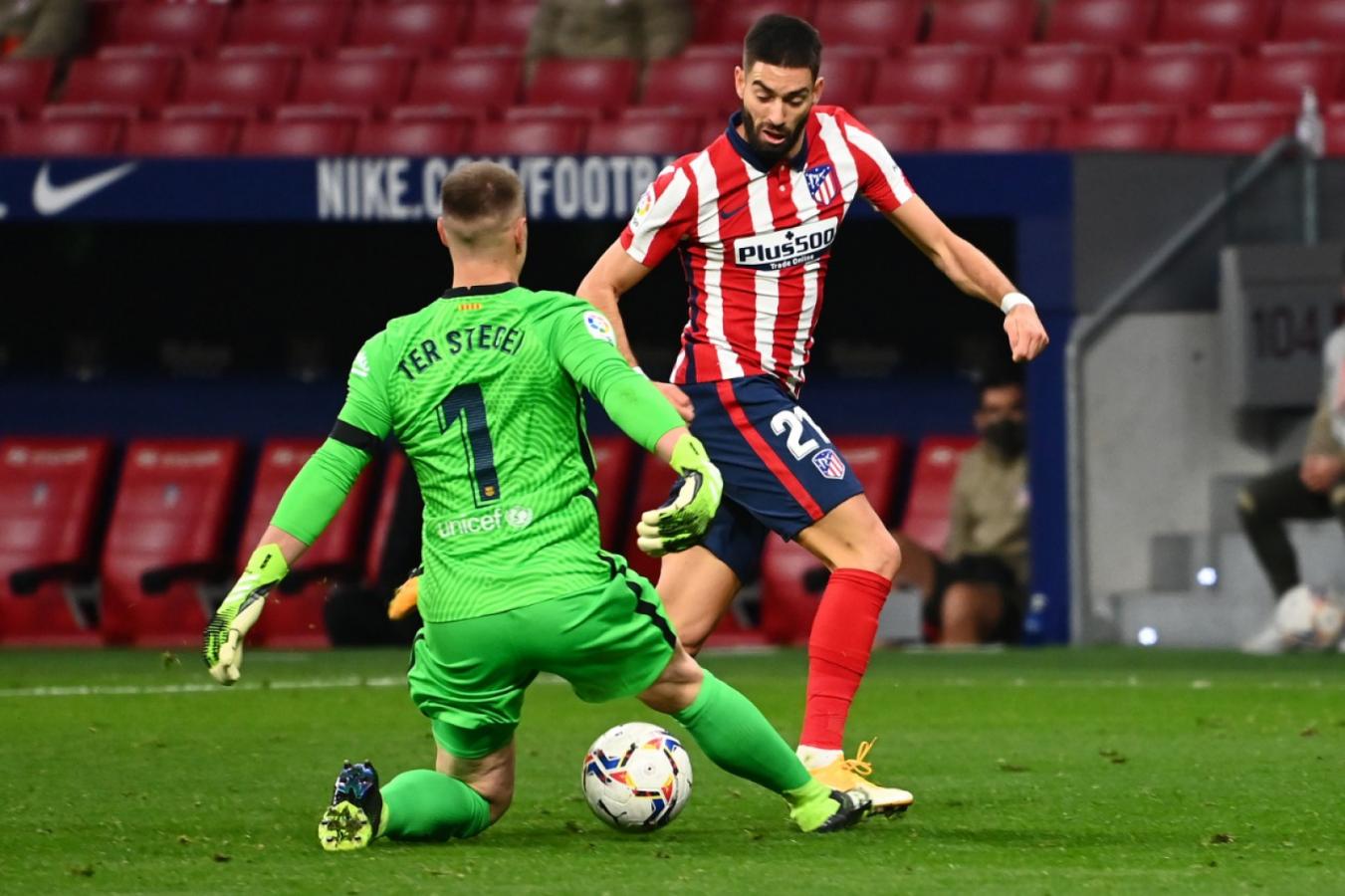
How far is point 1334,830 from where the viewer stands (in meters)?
5.76

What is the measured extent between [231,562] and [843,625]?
9231 millimetres

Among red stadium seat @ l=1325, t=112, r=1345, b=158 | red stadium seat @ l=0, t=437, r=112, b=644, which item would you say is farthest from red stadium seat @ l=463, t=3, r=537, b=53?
red stadium seat @ l=1325, t=112, r=1345, b=158

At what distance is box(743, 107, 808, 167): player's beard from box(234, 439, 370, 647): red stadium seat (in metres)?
7.71

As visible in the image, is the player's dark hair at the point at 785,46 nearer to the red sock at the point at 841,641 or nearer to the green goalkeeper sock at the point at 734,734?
the red sock at the point at 841,641

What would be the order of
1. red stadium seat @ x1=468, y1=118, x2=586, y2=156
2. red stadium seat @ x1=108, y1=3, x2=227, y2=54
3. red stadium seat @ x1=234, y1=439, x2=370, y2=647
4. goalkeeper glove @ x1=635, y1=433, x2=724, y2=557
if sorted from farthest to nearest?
red stadium seat @ x1=108, y1=3, x2=227, y2=54 < red stadium seat @ x1=468, y1=118, x2=586, y2=156 < red stadium seat @ x1=234, y1=439, x2=370, y2=647 < goalkeeper glove @ x1=635, y1=433, x2=724, y2=557

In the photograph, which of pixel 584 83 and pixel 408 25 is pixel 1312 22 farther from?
pixel 408 25

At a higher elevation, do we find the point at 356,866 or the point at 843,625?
the point at 843,625

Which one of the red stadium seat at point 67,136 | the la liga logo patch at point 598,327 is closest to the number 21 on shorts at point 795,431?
the la liga logo patch at point 598,327

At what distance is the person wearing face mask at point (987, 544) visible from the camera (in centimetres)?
1299

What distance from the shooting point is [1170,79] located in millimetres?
14086

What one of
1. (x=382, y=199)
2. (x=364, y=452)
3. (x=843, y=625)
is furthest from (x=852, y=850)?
(x=382, y=199)

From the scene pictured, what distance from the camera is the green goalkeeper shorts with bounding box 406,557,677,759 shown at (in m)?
5.23

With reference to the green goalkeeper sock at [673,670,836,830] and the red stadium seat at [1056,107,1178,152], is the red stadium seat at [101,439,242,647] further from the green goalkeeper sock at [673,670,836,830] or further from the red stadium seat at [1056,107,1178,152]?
the green goalkeeper sock at [673,670,836,830]

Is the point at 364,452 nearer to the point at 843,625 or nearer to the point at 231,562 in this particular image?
the point at 843,625
